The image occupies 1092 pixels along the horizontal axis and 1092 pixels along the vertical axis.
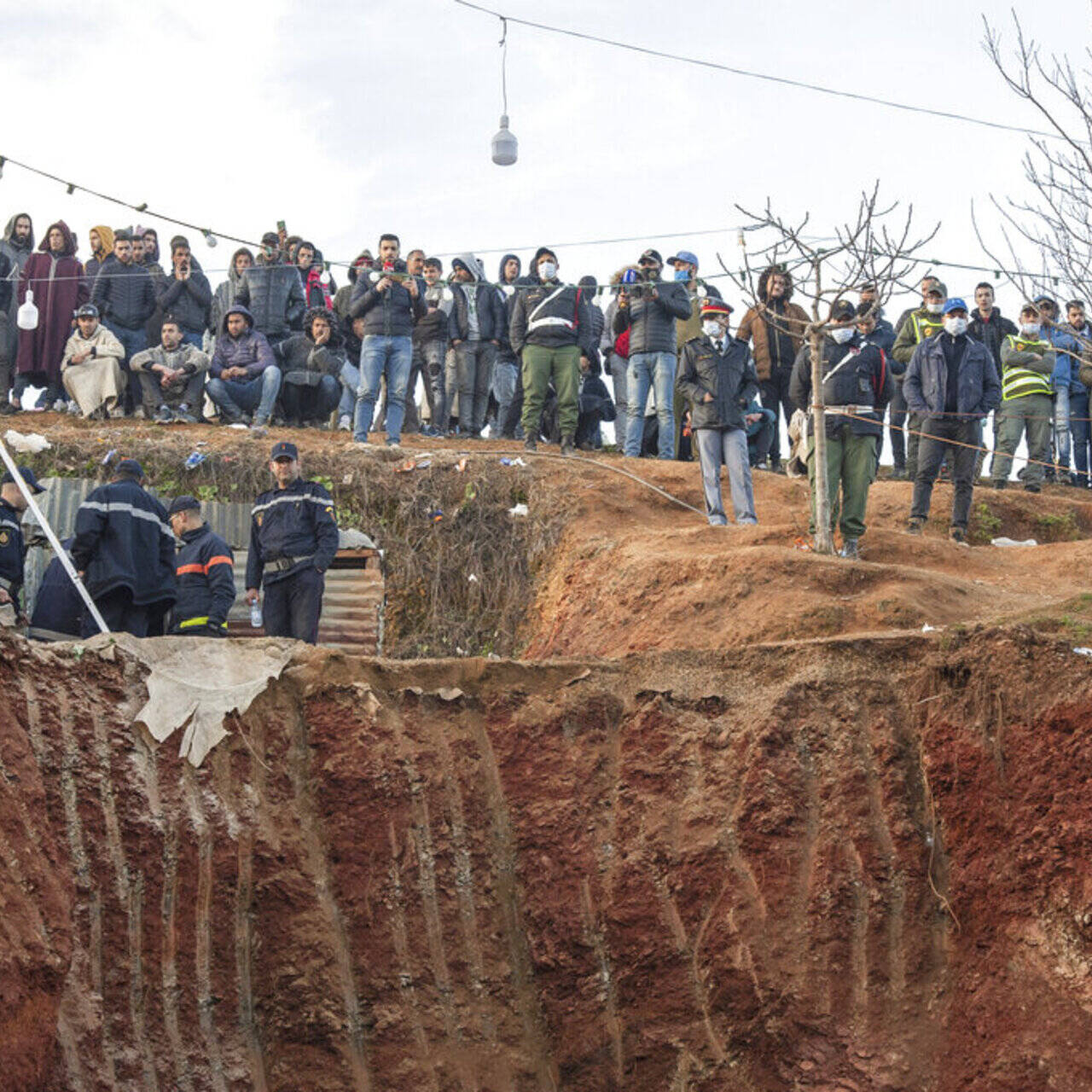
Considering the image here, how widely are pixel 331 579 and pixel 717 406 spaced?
371 centimetres

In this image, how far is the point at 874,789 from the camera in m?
9.48

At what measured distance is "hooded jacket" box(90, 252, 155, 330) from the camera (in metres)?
16.8

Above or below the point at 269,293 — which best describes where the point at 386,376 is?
below

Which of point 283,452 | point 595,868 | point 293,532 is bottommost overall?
point 595,868

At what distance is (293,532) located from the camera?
11.7 metres

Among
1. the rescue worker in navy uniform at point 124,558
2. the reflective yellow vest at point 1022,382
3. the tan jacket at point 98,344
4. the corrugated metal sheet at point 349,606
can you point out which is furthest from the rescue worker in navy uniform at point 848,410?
the tan jacket at point 98,344

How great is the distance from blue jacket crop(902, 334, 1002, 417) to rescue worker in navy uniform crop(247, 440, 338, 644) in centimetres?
578

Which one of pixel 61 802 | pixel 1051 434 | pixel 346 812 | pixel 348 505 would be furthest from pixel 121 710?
pixel 1051 434

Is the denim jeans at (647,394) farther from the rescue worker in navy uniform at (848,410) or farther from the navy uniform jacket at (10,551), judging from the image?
the navy uniform jacket at (10,551)

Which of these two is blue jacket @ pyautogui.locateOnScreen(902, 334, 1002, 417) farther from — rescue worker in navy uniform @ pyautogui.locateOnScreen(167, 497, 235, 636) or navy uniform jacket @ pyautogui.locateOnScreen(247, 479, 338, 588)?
rescue worker in navy uniform @ pyautogui.locateOnScreen(167, 497, 235, 636)

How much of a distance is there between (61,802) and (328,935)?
1.63 meters

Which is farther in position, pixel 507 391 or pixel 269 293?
pixel 507 391

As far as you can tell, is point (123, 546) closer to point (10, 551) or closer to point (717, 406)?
point (10, 551)

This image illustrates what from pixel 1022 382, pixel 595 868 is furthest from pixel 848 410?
pixel 595 868
